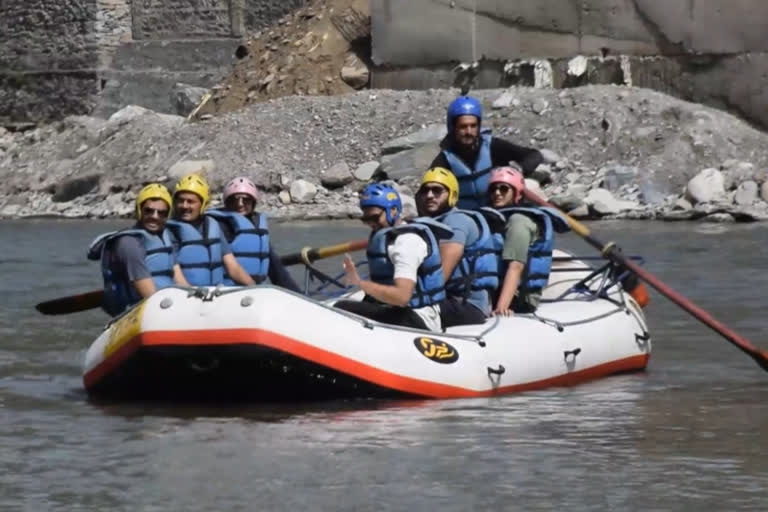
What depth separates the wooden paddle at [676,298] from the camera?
1138 centimetres

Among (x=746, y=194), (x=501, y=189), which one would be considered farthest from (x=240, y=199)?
(x=746, y=194)

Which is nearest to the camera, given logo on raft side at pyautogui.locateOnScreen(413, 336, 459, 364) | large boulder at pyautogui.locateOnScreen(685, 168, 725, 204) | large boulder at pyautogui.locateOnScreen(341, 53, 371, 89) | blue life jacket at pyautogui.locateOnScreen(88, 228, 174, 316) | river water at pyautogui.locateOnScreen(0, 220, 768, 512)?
river water at pyautogui.locateOnScreen(0, 220, 768, 512)

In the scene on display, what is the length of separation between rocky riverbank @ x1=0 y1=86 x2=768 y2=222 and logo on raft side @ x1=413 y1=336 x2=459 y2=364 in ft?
43.3

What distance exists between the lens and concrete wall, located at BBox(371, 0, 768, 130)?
84.9 ft

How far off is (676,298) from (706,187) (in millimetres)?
11889

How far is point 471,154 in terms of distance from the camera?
1166 cm

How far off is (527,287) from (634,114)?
14466 mm

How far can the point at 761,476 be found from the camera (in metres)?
8.23

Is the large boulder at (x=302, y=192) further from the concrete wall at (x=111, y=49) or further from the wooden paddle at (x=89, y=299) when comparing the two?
the wooden paddle at (x=89, y=299)

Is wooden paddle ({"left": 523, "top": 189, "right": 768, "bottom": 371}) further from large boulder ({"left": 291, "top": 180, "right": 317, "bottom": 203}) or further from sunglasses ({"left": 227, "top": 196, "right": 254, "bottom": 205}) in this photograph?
large boulder ({"left": 291, "top": 180, "right": 317, "bottom": 203})

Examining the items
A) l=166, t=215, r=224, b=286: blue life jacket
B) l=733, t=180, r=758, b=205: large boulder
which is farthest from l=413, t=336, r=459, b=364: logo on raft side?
l=733, t=180, r=758, b=205: large boulder

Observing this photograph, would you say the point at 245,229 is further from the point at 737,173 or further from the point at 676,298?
the point at 737,173

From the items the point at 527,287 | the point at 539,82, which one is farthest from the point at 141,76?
the point at 527,287

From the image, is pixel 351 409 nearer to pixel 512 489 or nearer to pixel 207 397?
pixel 207 397
